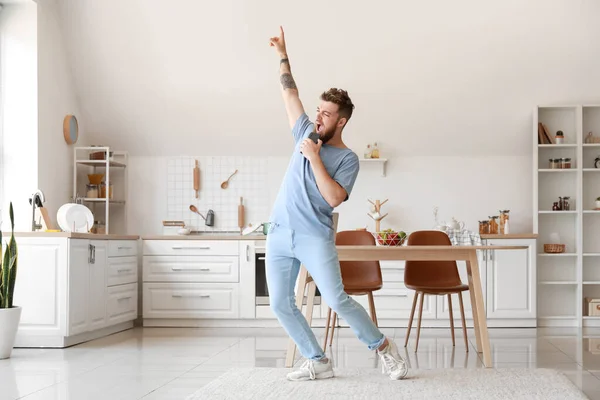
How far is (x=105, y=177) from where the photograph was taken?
7230mm

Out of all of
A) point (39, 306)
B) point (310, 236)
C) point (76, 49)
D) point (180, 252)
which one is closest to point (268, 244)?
point (310, 236)

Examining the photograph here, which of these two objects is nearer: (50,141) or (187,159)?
(50,141)

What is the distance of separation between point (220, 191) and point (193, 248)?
2.71 feet

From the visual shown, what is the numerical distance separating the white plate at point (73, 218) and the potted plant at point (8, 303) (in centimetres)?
102

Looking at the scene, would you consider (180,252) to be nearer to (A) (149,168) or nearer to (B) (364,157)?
(A) (149,168)

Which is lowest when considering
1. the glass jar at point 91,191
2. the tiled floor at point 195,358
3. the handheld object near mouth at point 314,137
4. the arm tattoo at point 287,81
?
the tiled floor at point 195,358

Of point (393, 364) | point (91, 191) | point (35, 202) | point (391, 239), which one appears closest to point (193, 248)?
point (91, 191)

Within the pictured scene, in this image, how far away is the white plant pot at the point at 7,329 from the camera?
4730 mm

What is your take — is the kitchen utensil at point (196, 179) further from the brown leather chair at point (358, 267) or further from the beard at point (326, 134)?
the beard at point (326, 134)

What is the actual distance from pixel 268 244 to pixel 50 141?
3.50 meters

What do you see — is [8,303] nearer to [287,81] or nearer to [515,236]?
[287,81]

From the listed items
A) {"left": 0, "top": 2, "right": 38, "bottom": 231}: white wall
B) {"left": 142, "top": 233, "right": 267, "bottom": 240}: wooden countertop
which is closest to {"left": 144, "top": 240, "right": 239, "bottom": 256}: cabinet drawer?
{"left": 142, "top": 233, "right": 267, "bottom": 240}: wooden countertop

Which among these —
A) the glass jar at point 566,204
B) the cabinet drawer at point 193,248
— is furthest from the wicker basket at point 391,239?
the glass jar at point 566,204

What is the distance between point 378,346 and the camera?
362 centimetres
